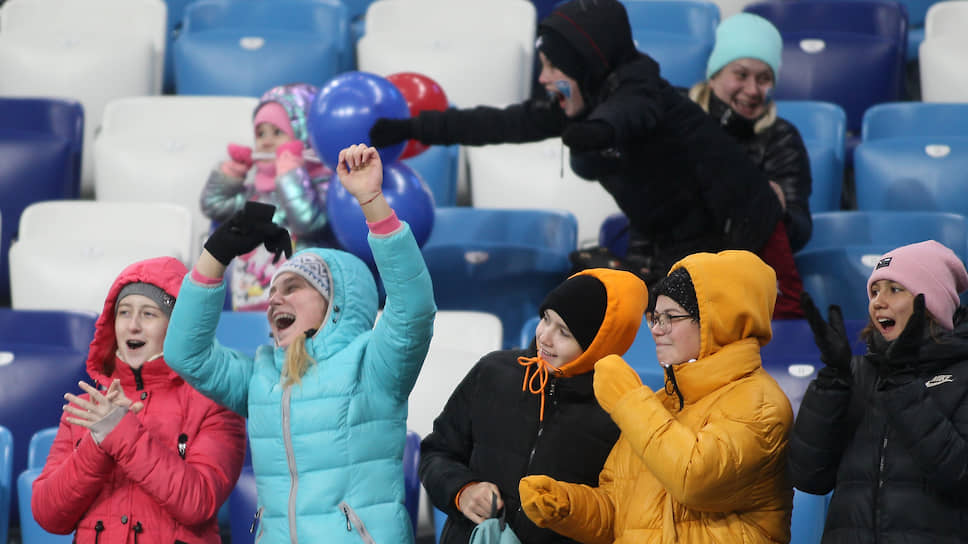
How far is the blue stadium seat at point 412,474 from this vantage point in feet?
9.98

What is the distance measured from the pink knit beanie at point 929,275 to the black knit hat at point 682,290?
348 mm

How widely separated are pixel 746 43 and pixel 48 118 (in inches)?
108

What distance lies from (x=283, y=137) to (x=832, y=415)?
8.66 feet

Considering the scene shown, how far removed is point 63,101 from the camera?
193 inches

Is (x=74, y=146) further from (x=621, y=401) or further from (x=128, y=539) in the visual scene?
(x=621, y=401)

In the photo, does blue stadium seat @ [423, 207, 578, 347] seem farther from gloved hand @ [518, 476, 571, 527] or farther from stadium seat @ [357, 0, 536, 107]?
gloved hand @ [518, 476, 571, 527]

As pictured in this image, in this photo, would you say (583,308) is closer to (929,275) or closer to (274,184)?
(929,275)

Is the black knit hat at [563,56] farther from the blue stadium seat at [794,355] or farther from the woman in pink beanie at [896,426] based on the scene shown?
the woman in pink beanie at [896,426]

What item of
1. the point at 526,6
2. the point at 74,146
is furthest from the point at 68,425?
the point at 526,6

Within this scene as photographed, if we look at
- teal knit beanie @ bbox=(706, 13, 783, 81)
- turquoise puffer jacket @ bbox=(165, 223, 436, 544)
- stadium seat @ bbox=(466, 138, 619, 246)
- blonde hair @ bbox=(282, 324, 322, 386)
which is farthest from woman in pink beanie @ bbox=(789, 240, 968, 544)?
stadium seat @ bbox=(466, 138, 619, 246)

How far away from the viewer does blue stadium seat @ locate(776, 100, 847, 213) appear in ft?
15.1

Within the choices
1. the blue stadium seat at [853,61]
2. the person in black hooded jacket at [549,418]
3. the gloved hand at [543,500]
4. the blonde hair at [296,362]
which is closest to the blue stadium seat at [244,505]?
the blonde hair at [296,362]

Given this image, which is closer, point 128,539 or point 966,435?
point 966,435

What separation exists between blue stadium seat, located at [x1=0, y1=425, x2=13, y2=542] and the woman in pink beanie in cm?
201
